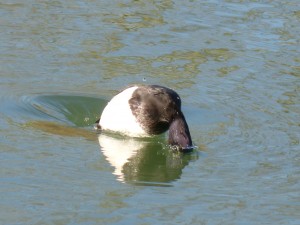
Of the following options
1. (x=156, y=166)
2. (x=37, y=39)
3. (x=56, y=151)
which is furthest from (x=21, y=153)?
(x=37, y=39)

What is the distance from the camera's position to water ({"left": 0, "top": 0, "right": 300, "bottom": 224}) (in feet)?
25.5

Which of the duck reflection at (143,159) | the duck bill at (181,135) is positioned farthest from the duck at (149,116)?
the duck reflection at (143,159)

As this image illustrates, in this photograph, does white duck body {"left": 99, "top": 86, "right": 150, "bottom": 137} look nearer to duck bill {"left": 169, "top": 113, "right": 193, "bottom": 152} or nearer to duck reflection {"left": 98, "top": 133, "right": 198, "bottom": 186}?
duck reflection {"left": 98, "top": 133, "right": 198, "bottom": 186}

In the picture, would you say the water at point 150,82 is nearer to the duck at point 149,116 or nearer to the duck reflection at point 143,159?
the duck reflection at point 143,159

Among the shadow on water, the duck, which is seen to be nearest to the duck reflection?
the shadow on water

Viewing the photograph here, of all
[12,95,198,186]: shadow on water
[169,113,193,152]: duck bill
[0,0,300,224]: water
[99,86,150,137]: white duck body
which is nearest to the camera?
[0,0,300,224]: water

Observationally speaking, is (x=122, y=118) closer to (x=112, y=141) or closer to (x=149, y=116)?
(x=112, y=141)

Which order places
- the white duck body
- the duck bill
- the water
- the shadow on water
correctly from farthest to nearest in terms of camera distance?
the white duck body, the duck bill, the shadow on water, the water

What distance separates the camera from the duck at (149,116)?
9156 mm

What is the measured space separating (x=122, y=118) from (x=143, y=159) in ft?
1.91

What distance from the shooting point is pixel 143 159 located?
30.3 ft

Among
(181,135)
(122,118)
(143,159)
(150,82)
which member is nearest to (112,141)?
(122,118)

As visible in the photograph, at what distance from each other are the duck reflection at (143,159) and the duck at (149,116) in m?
0.10

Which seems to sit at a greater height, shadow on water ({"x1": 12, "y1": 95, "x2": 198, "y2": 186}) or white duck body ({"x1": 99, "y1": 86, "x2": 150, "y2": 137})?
white duck body ({"x1": 99, "y1": 86, "x2": 150, "y2": 137})
